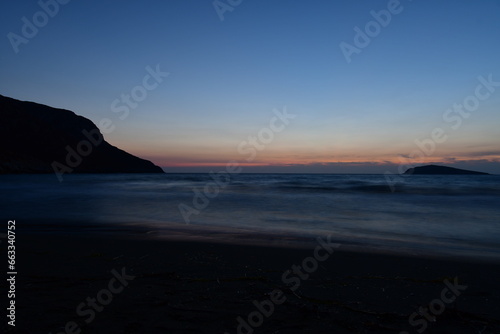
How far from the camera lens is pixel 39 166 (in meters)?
87.8

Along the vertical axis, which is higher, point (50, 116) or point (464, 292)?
point (50, 116)

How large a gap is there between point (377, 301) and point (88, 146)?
575 ft

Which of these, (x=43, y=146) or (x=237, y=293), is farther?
(x=43, y=146)

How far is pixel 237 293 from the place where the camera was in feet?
12.5

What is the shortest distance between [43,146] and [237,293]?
117418 millimetres

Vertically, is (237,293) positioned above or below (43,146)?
below

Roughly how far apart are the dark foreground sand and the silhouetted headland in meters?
88.5

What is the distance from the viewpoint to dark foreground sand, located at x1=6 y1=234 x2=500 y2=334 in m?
3.04

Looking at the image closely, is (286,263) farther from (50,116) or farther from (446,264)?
(50,116)

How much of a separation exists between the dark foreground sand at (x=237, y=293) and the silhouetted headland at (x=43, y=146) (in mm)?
88519

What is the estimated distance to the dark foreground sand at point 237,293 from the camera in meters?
3.04

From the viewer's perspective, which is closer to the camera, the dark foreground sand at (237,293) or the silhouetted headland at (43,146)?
the dark foreground sand at (237,293)

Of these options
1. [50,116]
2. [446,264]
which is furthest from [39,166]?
[446,264]

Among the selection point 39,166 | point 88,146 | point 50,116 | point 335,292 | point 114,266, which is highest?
point 50,116
